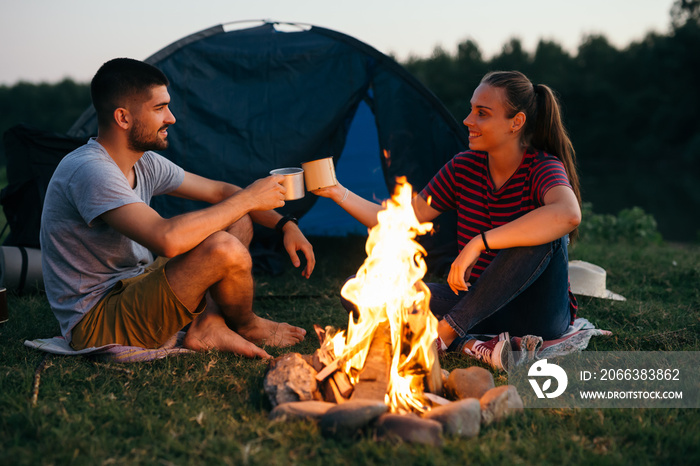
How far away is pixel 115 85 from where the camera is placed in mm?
2598

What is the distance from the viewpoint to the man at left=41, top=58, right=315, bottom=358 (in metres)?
2.43

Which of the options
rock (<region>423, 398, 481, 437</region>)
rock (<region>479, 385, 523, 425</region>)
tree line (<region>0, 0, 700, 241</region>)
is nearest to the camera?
rock (<region>423, 398, 481, 437</region>)

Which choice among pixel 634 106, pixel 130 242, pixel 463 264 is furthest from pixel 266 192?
pixel 634 106

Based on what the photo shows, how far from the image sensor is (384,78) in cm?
450

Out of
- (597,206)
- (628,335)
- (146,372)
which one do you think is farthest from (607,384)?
(597,206)

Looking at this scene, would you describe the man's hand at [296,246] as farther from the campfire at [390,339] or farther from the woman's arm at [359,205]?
the campfire at [390,339]

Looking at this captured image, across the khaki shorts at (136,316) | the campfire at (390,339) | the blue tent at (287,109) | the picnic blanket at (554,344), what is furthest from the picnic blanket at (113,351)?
the blue tent at (287,109)

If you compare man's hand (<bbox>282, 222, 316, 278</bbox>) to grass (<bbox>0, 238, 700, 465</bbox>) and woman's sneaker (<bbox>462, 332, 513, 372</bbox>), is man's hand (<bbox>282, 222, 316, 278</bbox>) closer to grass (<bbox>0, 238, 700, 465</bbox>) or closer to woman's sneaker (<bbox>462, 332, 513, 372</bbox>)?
grass (<bbox>0, 238, 700, 465</bbox>)

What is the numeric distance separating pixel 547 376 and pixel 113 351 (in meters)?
1.94

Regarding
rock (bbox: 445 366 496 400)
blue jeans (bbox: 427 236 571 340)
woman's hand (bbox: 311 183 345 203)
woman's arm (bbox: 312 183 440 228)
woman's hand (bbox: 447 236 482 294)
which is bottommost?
rock (bbox: 445 366 496 400)

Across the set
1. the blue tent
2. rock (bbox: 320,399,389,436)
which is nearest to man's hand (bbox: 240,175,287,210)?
rock (bbox: 320,399,389,436)

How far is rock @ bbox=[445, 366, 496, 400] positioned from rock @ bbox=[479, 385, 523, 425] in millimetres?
82

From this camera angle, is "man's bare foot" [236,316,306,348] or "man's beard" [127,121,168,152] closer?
"man's beard" [127,121,168,152]

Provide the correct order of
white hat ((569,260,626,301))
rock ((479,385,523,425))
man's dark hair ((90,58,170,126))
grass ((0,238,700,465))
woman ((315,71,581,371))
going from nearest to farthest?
grass ((0,238,700,465))
rock ((479,385,523,425))
woman ((315,71,581,371))
man's dark hair ((90,58,170,126))
white hat ((569,260,626,301))
